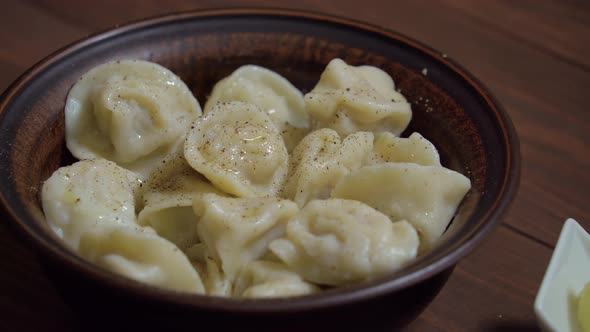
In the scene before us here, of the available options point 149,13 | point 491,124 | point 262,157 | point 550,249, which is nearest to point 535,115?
point 550,249

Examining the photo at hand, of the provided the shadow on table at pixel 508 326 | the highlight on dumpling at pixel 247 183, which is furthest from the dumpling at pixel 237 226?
the shadow on table at pixel 508 326

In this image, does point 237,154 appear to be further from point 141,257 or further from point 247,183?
point 141,257

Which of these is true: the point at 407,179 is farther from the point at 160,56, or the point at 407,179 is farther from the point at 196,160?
the point at 160,56

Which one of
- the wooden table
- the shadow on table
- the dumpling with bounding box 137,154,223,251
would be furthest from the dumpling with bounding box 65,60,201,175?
the shadow on table

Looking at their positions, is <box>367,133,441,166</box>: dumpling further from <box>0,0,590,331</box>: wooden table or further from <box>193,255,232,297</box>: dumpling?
<box>193,255,232,297</box>: dumpling

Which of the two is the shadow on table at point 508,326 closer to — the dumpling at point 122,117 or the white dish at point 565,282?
the white dish at point 565,282

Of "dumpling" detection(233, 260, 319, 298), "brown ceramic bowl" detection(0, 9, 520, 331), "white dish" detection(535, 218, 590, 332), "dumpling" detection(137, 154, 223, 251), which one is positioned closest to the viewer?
"brown ceramic bowl" detection(0, 9, 520, 331)
